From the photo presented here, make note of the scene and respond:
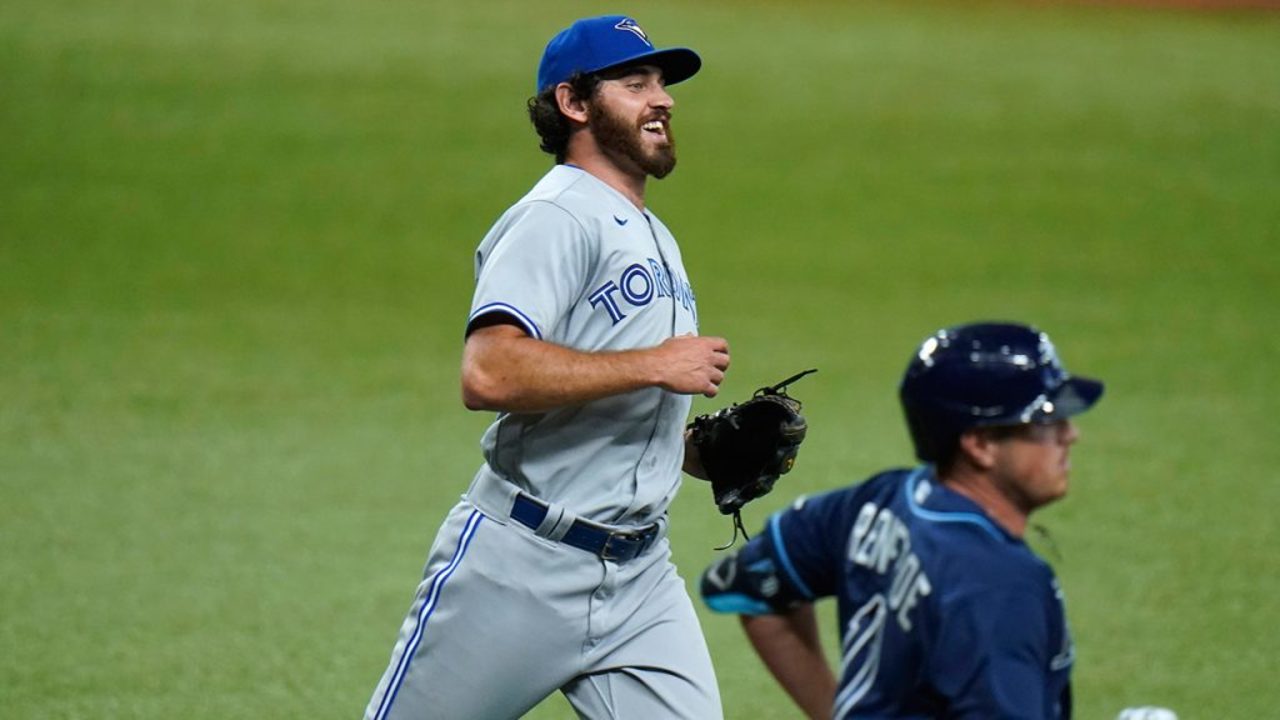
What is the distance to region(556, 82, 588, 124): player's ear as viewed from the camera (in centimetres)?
402

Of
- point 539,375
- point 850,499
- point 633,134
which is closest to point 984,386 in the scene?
point 850,499

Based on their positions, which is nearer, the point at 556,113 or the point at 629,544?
the point at 629,544

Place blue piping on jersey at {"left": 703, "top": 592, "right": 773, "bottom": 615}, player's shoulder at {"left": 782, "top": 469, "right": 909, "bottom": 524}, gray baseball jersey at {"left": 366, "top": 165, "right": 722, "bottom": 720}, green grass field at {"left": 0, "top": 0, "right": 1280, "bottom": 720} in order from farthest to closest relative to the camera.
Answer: green grass field at {"left": 0, "top": 0, "right": 1280, "bottom": 720}
gray baseball jersey at {"left": 366, "top": 165, "right": 722, "bottom": 720}
blue piping on jersey at {"left": 703, "top": 592, "right": 773, "bottom": 615}
player's shoulder at {"left": 782, "top": 469, "right": 909, "bottom": 524}

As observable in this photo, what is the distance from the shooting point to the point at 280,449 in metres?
8.89

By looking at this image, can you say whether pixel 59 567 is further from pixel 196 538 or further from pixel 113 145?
pixel 113 145

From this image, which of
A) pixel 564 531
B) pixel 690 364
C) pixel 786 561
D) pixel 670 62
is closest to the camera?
pixel 786 561

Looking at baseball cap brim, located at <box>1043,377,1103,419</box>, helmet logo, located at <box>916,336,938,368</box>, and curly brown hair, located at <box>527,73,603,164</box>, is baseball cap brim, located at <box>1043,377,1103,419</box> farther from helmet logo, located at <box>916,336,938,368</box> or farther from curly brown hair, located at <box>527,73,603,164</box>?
curly brown hair, located at <box>527,73,603,164</box>

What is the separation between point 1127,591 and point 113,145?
408 inches

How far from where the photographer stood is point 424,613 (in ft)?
12.5

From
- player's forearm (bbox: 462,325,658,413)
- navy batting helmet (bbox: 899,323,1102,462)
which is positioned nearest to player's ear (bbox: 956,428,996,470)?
navy batting helmet (bbox: 899,323,1102,462)

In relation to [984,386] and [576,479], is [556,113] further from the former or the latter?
[984,386]

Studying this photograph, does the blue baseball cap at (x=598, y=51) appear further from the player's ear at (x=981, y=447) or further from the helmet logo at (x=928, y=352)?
the player's ear at (x=981, y=447)

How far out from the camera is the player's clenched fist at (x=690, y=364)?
3623mm

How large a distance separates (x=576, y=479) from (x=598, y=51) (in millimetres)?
957
